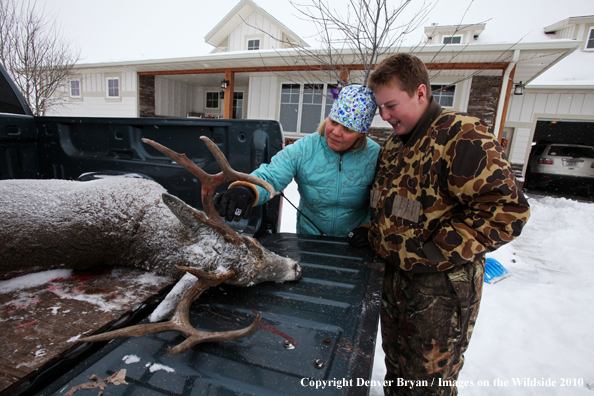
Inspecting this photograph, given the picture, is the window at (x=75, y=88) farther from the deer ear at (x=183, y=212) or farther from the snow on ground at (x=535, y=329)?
→ the snow on ground at (x=535, y=329)

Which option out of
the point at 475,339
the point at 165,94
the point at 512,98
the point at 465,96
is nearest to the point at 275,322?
the point at 475,339

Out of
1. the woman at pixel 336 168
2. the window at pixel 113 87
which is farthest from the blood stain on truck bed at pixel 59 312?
the window at pixel 113 87

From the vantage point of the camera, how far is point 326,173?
2.38 m

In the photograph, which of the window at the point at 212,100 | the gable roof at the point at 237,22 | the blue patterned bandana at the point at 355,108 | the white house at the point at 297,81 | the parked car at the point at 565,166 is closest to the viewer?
the blue patterned bandana at the point at 355,108

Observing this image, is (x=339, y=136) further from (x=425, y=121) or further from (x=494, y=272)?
(x=494, y=272)

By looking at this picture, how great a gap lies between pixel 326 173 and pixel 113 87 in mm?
16500

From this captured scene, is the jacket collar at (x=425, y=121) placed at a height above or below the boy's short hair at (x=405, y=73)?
below

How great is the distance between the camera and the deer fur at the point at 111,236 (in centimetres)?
167

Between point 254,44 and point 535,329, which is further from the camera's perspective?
point 254,44

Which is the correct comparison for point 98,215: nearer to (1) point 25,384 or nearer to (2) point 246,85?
(1) point 25,384

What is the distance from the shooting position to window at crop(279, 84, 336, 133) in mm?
11828

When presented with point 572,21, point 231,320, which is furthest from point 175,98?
point 572,21

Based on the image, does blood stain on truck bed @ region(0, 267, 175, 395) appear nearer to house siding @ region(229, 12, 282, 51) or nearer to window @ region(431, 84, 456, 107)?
window @ region(431, 84, 456, 107)

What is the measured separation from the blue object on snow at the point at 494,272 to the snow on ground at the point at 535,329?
0.09 m
